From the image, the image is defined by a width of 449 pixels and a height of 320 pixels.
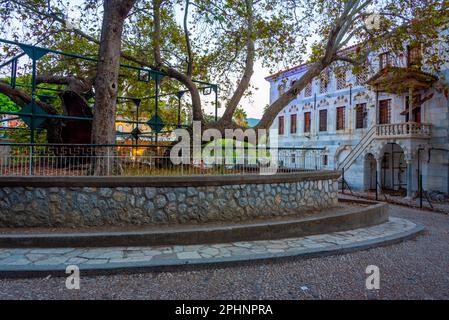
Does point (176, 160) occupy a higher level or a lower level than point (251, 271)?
higher

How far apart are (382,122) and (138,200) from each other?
58.7 ft

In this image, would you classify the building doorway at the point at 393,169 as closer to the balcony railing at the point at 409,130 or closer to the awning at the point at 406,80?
the balcony railing at the point at 409,130

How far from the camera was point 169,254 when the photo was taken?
5246 millimetres

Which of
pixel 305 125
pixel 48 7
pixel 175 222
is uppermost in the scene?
pixel 48 7

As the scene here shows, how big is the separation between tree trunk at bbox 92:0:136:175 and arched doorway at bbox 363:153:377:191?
56.9 ft

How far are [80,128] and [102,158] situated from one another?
5.67 m

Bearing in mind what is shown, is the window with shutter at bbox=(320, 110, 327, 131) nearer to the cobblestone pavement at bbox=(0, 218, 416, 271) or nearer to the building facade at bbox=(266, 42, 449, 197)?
the building facade at bbox=(266, 42, 449, 197)

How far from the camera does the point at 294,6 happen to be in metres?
11.5

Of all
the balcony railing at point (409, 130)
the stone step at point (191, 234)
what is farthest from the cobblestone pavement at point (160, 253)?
the balcony railing at point (409, 130)

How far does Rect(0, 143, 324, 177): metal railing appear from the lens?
6.25m

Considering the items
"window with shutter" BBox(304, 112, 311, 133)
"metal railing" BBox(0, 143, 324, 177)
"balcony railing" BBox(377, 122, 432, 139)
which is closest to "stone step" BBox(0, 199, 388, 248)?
"metal railing" BBox(0, 143, 324, 177)

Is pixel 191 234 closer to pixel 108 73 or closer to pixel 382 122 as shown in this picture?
pixel 108 73

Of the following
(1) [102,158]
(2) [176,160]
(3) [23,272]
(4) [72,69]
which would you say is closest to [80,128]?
(4) [72,69]
